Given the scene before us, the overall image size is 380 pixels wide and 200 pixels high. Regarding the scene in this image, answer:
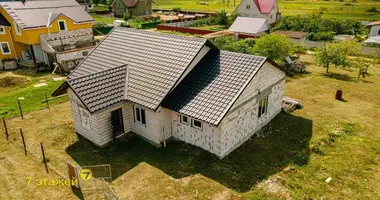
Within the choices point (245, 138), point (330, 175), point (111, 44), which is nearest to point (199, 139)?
point (245, 138)

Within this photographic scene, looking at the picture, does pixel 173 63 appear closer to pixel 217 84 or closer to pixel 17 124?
pixel 217 84

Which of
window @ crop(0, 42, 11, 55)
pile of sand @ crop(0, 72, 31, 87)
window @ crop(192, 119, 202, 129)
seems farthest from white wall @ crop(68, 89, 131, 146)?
window @ crop(0, 42, 11, 55)

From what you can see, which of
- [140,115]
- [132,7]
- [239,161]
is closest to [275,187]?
[239,161]

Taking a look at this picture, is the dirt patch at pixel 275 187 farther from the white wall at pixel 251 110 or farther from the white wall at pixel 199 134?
the white wall at pixel 199 134

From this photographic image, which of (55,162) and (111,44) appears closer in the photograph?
(55,162)

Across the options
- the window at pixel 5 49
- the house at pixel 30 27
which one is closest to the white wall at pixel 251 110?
the house at pixel 30 27

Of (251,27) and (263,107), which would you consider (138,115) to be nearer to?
(263,107)

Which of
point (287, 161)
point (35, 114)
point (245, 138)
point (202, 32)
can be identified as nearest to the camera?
point (287, 161)
